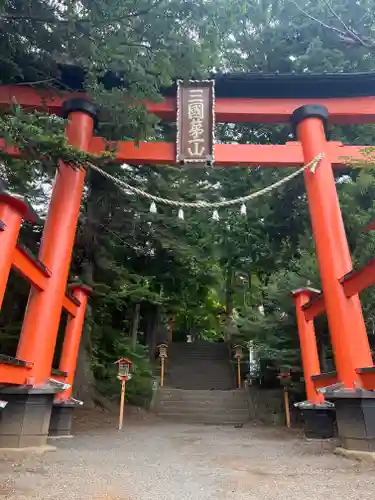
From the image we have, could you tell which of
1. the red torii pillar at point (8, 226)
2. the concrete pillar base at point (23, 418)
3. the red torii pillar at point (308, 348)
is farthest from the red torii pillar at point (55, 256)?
the red torii pillar at point (308, 348)

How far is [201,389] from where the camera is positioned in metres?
15.7

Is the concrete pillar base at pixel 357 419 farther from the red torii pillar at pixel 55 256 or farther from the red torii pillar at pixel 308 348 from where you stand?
the red torii pillar at pixel 55 256

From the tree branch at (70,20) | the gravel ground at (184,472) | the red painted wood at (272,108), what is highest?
the red painted wood at (272,108)

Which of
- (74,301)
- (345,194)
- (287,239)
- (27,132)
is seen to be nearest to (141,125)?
(27,132)

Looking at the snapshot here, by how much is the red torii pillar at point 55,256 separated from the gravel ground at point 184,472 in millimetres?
1397

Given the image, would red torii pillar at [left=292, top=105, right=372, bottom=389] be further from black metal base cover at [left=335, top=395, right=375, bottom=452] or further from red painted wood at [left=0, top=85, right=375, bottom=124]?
black metal base cover at [left=335, top=395, right=375, bottom=452]

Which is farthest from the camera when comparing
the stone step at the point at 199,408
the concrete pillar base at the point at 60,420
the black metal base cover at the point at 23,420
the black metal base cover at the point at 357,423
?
the stone step at the point at 199,408

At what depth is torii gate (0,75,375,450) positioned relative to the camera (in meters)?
5.34

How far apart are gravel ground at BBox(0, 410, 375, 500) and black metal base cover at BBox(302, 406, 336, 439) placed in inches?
13.5

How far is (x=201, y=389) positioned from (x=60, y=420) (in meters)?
9.34

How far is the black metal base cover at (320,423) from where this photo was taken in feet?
23.8

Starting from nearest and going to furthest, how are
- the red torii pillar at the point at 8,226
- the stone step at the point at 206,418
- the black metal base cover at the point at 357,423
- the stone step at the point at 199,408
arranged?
the red torii pillar at the point at 8,226 < the black metal base cover at the point at 357,423 < the stone step at the point at 206,418 < the stone step at the point at 199,408

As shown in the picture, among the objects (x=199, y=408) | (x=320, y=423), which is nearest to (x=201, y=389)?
(x=199, y=408)

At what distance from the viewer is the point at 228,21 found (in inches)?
238
